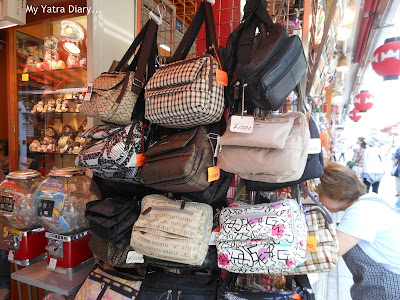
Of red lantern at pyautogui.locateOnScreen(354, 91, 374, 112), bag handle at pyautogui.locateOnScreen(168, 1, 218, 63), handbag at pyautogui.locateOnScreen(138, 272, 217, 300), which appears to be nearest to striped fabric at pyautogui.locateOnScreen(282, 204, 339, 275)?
handbag at pyautogui.locateOnScreen(138, 272, 217, 300)

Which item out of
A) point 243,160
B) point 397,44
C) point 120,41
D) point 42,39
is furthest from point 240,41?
point 397,44

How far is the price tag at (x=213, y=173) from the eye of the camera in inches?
46.1

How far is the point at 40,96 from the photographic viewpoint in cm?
289

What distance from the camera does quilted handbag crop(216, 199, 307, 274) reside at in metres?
1.04

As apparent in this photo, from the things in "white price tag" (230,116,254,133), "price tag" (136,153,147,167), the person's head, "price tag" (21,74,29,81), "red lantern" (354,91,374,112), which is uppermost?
"red lantern" (354,91,374,112)

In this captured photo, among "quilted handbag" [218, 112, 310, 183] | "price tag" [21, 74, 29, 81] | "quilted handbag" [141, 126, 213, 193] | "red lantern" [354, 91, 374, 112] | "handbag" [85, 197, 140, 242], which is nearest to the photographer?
"quilted handbag" [218, 112, 310, 183]

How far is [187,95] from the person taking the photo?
3.63ft

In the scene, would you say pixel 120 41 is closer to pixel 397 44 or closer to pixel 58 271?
pixel 58 271

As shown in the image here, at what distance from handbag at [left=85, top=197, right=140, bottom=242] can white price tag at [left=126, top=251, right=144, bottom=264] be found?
0.33 feet

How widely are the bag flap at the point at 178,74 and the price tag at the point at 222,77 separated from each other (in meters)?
0.08

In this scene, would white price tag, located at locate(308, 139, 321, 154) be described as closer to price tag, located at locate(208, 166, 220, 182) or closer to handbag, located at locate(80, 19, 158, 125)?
price tag, located at locate(208, 166, 220, 182)

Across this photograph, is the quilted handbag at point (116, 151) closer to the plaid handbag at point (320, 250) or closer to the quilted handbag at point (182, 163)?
the quilted handbag at point (182, 163)

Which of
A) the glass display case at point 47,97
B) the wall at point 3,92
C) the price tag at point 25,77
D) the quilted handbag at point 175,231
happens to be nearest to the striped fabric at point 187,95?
the quilted handbag at point 175,231

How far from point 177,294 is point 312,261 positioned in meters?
0.64
